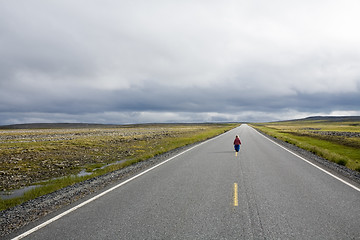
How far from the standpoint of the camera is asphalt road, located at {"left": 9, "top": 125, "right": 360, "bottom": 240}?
456cm

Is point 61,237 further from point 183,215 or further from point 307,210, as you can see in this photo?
point 307,210

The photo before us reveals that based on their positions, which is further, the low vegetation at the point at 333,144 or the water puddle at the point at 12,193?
the low vegetation at the point at 333,144

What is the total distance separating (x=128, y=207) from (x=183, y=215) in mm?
1533

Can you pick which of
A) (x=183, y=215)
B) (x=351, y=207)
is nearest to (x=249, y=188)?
(x=351, y=207)

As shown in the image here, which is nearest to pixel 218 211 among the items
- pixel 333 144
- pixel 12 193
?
pixel 12 193

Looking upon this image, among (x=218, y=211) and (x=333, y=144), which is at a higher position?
(x=218, y=211)

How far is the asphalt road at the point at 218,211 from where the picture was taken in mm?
4559

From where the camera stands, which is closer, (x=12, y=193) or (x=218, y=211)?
(x=218, y=211)

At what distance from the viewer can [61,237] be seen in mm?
4473

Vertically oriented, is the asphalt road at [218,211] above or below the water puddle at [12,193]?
above

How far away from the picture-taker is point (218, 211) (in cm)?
563

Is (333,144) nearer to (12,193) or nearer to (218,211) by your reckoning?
(218,211)

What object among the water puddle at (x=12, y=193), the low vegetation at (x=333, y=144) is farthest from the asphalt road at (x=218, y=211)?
the low vegetation at (x=333, y=144)

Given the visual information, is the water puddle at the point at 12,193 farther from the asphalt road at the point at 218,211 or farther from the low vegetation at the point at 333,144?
the low vegetation at the point at 333,144
